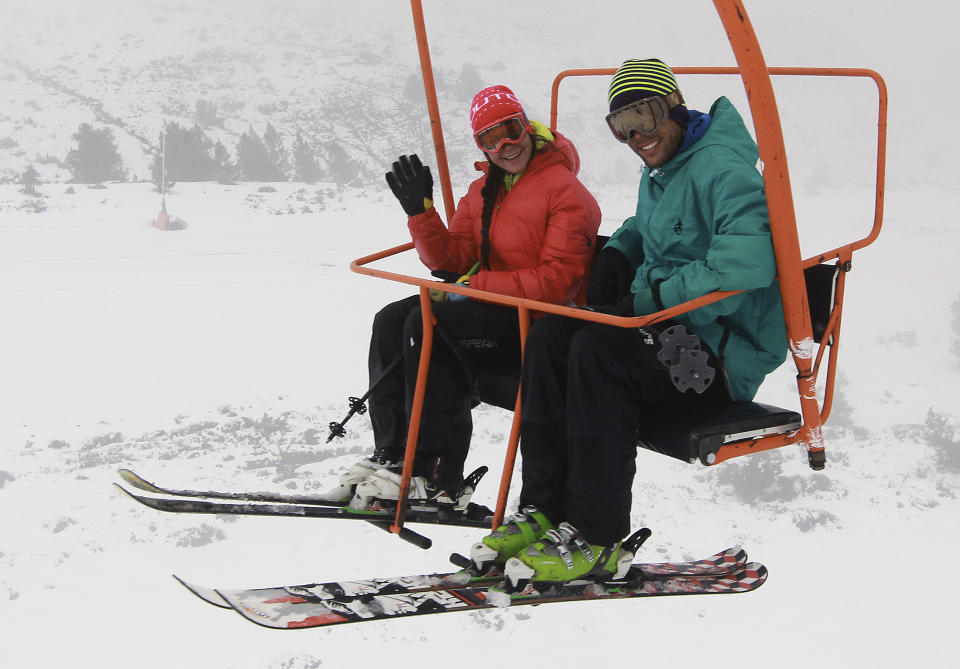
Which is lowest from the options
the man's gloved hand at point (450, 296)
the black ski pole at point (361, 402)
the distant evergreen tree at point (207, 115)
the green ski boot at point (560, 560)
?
the green ski boot at point (560, 560)

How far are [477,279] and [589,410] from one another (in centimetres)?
70

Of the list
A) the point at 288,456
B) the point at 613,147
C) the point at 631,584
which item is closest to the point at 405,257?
the point at 288,456

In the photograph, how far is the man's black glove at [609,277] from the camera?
2928mm

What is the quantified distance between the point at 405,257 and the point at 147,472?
68.4 feet

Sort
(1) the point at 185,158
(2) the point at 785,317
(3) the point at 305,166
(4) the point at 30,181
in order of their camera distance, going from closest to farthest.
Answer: (2) the point at 785,317 < (4) the point at 30,181 < (1) the point at 185,158 < (3) the point at 305,166

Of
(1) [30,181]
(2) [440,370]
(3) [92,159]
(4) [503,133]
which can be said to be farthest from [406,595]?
(3) [92,159]

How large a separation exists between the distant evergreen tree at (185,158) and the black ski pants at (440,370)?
42.7 meters

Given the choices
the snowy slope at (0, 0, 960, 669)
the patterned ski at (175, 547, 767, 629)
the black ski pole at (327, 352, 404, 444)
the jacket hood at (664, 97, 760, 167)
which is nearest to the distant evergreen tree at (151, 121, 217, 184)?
the snowy slope at (0, 0, 960, 669)

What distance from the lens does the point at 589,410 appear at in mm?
2518

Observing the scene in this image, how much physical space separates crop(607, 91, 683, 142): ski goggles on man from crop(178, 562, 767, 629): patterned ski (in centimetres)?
142

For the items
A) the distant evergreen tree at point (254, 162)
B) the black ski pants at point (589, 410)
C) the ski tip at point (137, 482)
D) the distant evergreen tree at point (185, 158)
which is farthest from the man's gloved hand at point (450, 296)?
the distant evergreen tree at point (254, 162)

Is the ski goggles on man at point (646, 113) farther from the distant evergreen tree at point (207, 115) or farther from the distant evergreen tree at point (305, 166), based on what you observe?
the distant evergreen tree at point (207, 115)

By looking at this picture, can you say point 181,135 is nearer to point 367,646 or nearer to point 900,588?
point 367,646

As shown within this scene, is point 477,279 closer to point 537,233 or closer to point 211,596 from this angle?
point 537,233
